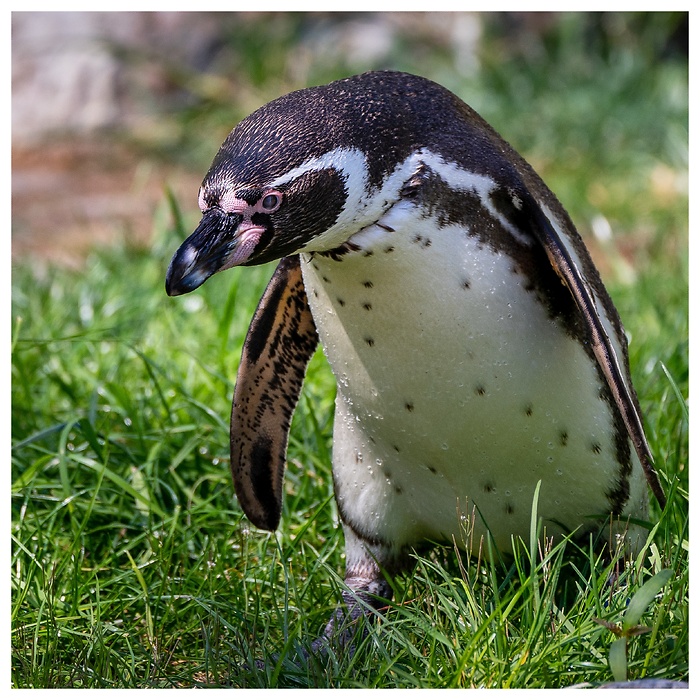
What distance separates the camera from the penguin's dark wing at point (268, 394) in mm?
2131

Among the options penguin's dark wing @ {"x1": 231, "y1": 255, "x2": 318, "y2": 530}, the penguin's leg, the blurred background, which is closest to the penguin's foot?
the penguin's leg

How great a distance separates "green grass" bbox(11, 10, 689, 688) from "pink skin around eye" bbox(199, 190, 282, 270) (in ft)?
2.02

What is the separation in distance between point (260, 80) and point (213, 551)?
5099mm

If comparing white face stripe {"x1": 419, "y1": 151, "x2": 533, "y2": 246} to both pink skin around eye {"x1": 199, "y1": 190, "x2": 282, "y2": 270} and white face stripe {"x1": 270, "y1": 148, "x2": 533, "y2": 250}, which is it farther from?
pink skin around eye {"x1": 199, "y1": 190, "x2": 282, "y2": 270}

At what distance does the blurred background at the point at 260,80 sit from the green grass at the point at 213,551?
2470 millimetres

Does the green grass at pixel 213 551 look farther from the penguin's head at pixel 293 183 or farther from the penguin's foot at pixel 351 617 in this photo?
the penguin's head at pixel 293 183

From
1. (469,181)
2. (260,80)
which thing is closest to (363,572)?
(469,181)

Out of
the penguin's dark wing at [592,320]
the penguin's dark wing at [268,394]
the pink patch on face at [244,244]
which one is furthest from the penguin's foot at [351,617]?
the pink patch on face at [244,244]

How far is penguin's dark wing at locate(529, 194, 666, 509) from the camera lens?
5.65 feet

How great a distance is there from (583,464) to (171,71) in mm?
5687

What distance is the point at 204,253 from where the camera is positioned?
1.55 metres

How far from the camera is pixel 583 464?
1894 mm
